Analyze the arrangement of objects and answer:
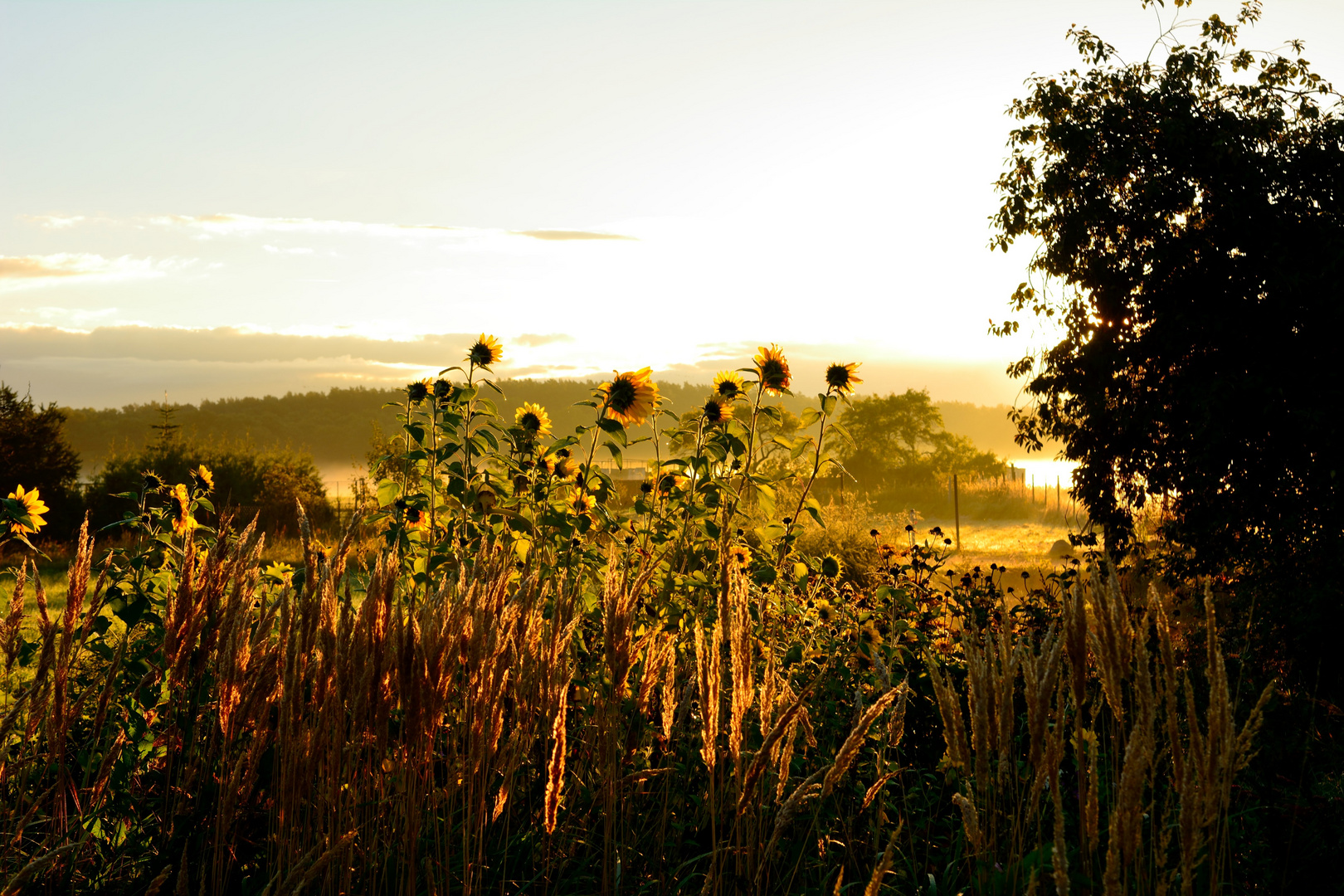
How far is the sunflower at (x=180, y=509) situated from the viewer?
352cm

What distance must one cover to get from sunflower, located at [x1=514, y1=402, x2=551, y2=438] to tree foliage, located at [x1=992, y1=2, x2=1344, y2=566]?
606 centimetres

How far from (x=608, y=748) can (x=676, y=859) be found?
0.82 metres

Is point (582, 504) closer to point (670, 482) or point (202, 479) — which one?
point (670, 482)

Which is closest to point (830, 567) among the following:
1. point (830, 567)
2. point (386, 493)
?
point (830, 567)

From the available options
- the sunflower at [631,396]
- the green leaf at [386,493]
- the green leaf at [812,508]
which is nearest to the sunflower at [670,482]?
the sunflower at [631,396]

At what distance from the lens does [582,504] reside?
13.3ft

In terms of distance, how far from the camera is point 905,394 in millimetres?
40500

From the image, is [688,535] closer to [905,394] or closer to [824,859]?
[824,859]

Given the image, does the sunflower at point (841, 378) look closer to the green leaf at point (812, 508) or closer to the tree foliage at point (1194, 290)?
the green leaf at point (812, 508)

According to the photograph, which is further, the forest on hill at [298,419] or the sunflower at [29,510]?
the forest on hill at [298,419]

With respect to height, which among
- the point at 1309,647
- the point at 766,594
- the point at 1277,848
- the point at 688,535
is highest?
the point at 688,535

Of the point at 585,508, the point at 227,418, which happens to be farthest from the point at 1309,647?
the point at 227,418

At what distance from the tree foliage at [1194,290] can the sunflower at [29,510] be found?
8187mm

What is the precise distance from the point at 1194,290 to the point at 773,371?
6.46 m
